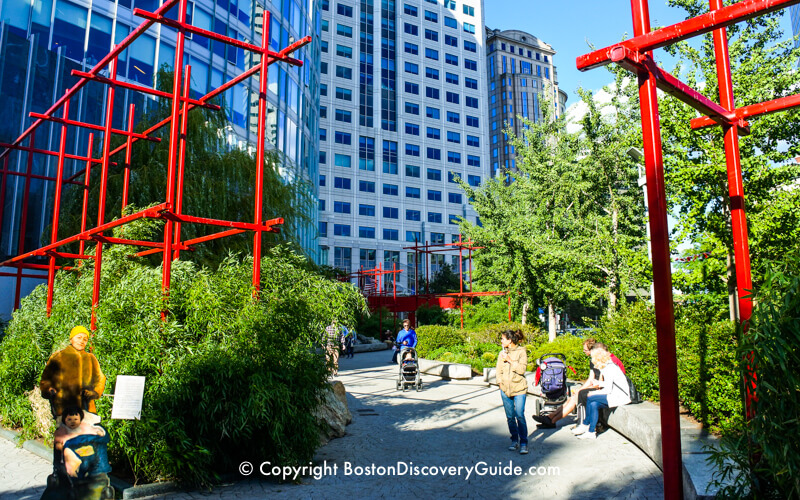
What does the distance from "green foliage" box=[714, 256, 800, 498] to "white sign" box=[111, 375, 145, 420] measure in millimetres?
5151

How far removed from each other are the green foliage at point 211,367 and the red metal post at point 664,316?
382 cm

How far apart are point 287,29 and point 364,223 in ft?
113

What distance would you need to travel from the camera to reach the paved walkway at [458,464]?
5.91m

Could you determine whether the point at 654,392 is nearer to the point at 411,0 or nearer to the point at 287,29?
the point at 287,29

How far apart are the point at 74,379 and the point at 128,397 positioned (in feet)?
2.19

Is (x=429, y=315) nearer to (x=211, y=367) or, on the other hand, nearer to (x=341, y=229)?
(x=341, y=229)

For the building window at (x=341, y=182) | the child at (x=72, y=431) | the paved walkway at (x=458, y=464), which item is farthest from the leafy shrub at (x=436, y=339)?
the building window at (x=341, y=182)

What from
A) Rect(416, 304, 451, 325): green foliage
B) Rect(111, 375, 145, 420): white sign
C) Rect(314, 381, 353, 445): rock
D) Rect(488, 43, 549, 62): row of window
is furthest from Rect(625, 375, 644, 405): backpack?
Rect(488, 43, 549, 62): row of window

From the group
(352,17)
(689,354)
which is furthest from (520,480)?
(352,17)

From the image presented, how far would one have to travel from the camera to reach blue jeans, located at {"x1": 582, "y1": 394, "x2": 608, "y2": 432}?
27.1 feet

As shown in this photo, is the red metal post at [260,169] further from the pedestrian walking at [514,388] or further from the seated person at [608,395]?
the seated person at [608,395]

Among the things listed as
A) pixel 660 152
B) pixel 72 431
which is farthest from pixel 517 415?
pixel 72 431

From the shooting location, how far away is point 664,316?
4121mm

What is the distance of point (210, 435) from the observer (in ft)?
20.1
